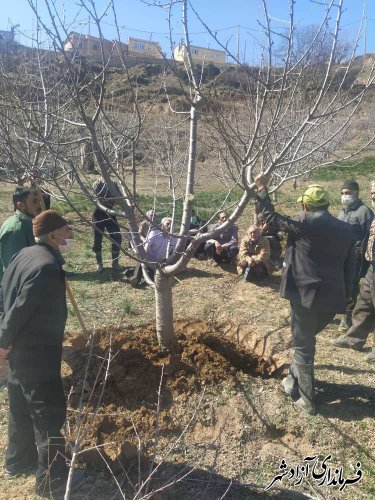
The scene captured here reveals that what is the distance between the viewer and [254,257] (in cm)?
668

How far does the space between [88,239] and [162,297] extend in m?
5.57

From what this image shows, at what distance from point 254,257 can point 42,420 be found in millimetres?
4470

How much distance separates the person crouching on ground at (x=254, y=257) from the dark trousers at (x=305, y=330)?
3168mm

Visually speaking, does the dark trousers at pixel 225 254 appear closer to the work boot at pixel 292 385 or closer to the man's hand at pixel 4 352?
the work boot at pixel 292 385

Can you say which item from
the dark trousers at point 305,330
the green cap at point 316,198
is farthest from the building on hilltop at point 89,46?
the dark trousers at point 305,330

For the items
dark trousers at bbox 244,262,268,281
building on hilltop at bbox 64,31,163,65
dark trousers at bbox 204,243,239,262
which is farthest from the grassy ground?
dark trousers at bbox 204,243,239,262

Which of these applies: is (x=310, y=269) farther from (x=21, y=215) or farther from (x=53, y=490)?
(x=21, y=215)

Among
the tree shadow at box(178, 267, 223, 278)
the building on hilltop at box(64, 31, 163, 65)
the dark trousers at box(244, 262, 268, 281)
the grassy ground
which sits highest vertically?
the building on hilltop at box(64, 31, 163, 65)

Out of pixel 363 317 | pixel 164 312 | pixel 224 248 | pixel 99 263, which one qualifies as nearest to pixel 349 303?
pixel 363 317

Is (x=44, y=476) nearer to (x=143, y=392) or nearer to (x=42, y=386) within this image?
(x=42, y=386)

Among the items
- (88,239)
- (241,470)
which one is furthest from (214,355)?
(88,239)

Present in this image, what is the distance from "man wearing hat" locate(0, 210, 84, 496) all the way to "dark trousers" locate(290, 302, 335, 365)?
1.72 meters

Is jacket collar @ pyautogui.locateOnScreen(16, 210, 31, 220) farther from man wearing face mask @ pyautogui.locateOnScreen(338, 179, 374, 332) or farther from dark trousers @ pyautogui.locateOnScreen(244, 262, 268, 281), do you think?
dark trousers @ pyautogui.locateOnScreen(244, 262, 268, 281)

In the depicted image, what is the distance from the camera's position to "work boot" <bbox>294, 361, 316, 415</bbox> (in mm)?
3457
